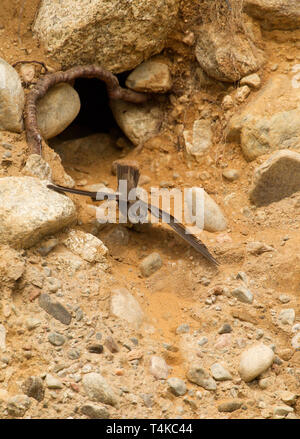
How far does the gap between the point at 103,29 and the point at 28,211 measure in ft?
5.20

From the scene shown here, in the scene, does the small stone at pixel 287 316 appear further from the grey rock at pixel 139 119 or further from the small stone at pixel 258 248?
the grey rock at pixel 139 119

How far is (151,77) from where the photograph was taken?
4684 millimetres

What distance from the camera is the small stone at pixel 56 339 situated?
312cm

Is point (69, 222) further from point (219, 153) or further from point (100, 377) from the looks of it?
point (219, 153)

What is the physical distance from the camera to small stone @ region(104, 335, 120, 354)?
10.5 ft

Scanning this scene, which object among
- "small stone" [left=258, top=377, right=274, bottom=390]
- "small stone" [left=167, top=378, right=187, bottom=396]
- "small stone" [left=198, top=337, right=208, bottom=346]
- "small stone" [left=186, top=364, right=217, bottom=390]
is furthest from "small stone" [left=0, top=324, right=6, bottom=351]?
"small stone" [left=258, top=377, right=274, bottom=390]

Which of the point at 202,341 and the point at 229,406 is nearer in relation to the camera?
the point at 229,406

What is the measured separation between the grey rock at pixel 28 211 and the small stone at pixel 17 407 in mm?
919

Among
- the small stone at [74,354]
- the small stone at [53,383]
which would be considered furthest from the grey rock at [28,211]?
the small stone at [53,383]

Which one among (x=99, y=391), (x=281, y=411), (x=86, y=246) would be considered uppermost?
(x=86, y=246)

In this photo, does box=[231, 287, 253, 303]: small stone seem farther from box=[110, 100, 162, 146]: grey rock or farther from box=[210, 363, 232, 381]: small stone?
box=[110, 100, 162, 146]: grey rock

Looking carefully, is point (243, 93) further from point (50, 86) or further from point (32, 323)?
A: point (32, 323)

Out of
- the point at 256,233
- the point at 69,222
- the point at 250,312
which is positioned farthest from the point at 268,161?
the point at 69,222

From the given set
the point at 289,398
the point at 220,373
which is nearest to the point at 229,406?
the point at 220,373
